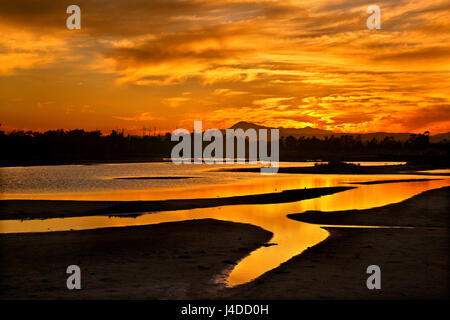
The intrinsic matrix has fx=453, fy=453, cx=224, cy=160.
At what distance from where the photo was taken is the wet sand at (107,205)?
99.2ft

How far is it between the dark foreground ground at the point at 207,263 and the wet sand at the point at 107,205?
8212mm

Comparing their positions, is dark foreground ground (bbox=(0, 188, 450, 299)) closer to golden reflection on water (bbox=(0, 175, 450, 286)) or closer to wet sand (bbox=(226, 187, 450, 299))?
wet sand (bbox=(226, 187, 450, 299))

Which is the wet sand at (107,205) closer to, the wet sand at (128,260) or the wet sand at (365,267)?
the wet sand at (128,260)

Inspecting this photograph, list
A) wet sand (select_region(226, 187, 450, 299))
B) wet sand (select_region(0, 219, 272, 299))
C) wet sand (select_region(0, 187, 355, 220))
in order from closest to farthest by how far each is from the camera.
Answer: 1. wet sand (select_region(226, 187, 450, 299))
2. wet sand (select_region(0, 219, 272, 299))
3. wet sand (select_region(0, 187, 355, 220))

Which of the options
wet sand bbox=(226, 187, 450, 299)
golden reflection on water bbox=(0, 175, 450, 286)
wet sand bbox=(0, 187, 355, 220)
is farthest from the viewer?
wet sand bbox=(0, 187, 355, 220)

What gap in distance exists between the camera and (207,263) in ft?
54.5

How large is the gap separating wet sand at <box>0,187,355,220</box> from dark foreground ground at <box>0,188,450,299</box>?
821cm

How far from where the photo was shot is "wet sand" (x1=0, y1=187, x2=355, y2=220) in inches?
1190

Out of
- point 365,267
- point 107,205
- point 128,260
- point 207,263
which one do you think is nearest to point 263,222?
point 207,263

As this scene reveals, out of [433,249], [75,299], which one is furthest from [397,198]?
[75,299]

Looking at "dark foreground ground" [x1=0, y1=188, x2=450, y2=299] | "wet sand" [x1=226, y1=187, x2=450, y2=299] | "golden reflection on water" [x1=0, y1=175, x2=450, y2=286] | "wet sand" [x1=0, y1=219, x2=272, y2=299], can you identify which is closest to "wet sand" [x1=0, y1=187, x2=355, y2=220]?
"golden reflection on water" [x1=0, y1=175, x2=450, y2=286]

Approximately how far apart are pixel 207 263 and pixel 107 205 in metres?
20.0

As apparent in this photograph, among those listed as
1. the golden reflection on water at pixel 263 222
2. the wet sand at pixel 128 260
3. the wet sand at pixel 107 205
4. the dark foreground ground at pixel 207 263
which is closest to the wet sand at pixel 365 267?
the dark foreground ground at pixel 207 263

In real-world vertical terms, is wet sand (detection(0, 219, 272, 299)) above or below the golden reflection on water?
above
